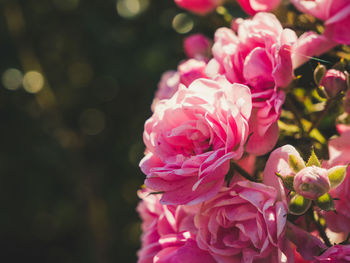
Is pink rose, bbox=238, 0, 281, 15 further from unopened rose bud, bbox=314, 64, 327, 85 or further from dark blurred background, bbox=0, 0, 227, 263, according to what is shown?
dark blurred background, bbox=0, 0, 227, 263

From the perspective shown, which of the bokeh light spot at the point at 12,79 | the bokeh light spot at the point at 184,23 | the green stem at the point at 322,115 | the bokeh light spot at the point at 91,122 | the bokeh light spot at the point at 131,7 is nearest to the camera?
the green stem at the point at 322,115

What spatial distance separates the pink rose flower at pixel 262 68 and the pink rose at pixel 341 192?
0.25 ft

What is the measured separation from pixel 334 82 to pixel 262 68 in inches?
3.4

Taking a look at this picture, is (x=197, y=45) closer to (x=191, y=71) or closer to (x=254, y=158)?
(x=191, y=71)

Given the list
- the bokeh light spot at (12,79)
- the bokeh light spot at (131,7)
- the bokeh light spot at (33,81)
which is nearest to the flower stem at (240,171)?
the bokeh light spot at (131,7)

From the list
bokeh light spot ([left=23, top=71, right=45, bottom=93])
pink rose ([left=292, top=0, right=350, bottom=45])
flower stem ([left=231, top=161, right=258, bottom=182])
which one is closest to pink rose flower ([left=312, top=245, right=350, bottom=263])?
flower stem ([left=231, top=161, right=258, bottom=182])

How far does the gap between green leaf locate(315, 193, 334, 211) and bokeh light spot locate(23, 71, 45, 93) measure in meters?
1.63

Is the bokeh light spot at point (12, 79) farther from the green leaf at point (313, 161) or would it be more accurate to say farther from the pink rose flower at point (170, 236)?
the green leaf at point (313, 161)

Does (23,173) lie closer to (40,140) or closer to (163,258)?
(40,140)

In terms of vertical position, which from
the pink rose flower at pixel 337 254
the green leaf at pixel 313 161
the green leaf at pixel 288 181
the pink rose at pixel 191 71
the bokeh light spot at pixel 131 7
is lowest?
the pink rose flower at pixel 337 254

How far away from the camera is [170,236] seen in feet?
1.93

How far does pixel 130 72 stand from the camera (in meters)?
1.46

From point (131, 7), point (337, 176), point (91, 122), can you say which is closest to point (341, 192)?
point (337, 176)

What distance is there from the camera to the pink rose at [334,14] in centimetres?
50
